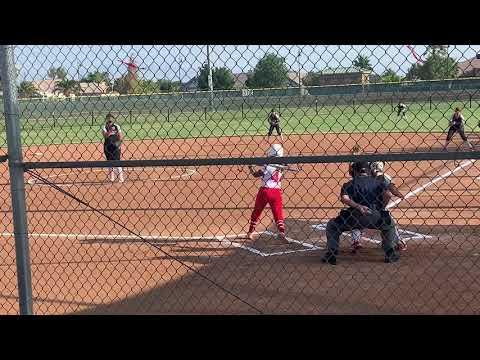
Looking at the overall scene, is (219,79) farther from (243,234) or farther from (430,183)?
(430,183)

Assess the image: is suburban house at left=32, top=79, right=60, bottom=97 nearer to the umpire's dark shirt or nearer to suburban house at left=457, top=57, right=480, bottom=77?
suburban house at left=457, top=57, right=480, bottom=77

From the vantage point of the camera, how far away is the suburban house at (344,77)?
6.11 m

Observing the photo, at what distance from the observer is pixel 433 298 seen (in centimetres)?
711

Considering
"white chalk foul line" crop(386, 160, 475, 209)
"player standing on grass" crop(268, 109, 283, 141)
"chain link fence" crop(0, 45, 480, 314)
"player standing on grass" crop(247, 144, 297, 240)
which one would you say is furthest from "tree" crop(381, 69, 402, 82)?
"player standing on grass" crop(268, 109, 283, 141)

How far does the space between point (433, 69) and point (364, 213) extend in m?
2.80

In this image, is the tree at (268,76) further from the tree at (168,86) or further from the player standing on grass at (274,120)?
the player standing on grass at (274,120)

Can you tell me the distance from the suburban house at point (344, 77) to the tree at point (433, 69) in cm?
46

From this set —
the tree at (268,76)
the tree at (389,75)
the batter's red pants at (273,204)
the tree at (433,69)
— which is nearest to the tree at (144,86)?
the tree at (268,76)

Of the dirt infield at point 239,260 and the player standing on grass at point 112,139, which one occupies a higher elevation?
the player standing on grass at point 112,139

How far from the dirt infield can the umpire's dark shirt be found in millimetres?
837

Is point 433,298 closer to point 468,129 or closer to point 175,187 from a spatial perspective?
point 175,187

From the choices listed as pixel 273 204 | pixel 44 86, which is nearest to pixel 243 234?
pixel 273 204

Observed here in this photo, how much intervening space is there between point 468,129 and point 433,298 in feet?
80.5
